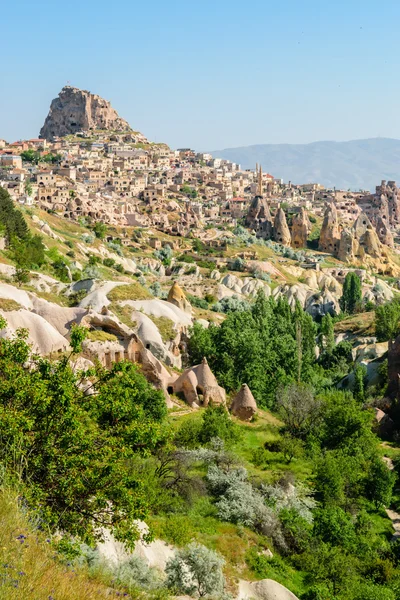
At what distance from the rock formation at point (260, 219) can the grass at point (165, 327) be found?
261ft

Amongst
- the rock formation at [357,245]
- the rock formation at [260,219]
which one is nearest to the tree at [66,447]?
the rock formation at [357,245]

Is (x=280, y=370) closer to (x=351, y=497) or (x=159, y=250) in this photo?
(x=351, y=497)

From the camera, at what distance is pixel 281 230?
122m

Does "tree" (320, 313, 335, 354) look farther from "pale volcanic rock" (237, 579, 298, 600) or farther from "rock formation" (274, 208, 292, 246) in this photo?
"rock formation" (274, 208, 292, 246)

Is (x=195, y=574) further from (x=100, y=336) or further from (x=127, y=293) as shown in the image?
(x=127, y=293)

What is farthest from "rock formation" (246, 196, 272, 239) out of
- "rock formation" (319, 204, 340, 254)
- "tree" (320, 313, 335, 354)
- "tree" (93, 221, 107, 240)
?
"tree" (320, 313, 335, 354)

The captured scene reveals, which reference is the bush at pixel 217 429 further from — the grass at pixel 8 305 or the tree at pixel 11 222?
the tree at pixel 11 222

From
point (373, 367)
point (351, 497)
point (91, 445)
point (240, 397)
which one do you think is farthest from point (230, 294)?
point (91, 445)

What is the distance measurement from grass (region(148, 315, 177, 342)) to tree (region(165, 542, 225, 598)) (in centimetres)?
2529

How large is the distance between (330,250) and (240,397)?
85283mm

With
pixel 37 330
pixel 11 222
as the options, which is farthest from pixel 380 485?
pixel 11 222

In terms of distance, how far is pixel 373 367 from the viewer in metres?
54.6

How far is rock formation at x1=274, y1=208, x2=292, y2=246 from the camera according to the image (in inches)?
4783

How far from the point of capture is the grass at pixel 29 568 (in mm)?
9367
